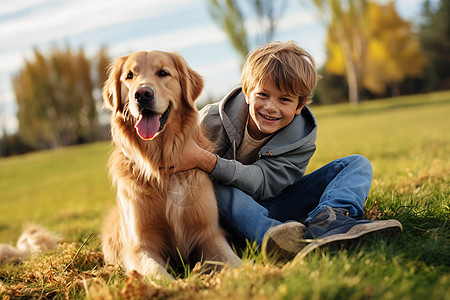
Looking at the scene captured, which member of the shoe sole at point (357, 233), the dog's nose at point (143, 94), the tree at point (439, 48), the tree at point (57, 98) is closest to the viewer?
the shoe sole at point (357, 233)

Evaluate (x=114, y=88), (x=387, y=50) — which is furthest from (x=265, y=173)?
(x=387, y=50)

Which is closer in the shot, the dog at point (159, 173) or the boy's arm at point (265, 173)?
the dog at point (159, 173)

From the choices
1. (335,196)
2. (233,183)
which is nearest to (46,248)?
(233,183)

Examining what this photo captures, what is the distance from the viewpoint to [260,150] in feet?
9.45

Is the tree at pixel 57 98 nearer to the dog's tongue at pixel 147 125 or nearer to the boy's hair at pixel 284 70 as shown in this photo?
the boy's hair at pixel 284 70

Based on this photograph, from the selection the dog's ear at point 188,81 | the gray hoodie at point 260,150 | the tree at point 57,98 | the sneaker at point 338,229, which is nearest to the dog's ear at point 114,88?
the dog's ear at point 188,81

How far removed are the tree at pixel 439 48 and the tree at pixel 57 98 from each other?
28681 millimetres

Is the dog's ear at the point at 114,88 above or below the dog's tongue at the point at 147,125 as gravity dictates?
above

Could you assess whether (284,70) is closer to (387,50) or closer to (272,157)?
(272,157)

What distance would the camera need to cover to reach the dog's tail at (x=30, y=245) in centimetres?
351

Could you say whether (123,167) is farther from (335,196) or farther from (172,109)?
(335,196)

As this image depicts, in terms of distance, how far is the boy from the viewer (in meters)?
2.59

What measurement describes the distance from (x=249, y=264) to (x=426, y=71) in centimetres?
3653

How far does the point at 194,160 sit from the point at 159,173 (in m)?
0.24
